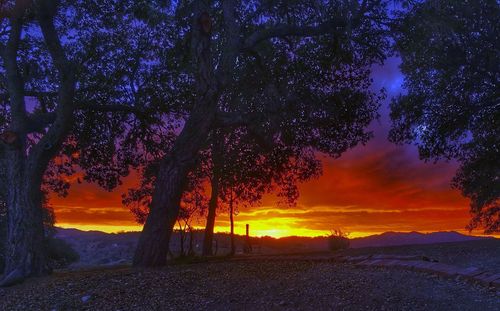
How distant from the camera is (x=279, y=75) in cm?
1588

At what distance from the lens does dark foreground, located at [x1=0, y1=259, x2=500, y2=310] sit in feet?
24.6

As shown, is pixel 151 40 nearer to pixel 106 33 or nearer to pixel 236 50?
pixel 106 33

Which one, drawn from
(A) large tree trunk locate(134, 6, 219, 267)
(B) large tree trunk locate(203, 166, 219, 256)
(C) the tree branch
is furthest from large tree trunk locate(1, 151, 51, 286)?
(B) large tree trunk locate(203, 166, 219, 256)

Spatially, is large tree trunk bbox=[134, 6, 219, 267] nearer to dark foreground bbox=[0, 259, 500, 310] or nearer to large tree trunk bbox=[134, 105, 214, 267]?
large tree trunk bbox=[134, 105, 214, 267]

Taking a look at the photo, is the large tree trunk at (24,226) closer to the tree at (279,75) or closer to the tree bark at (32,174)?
the tree bark at (32,174)

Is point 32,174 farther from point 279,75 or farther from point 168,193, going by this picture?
point 279,75

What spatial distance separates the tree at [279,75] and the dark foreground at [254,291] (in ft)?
5.62

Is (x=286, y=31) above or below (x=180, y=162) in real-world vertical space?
above

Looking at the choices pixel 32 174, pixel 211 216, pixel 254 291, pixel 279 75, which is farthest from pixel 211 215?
pixel 254 291

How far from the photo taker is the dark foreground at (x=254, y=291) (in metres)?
7.48

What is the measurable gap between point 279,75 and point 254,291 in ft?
30.1

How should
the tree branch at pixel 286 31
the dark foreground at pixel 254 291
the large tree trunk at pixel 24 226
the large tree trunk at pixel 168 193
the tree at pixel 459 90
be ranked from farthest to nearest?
the tree at pixel 459 90, the tree branch at pixel 286 31, the large tree trunk at pixel 24 226, the large tree trunk at pixel 168 193, the dark foreground at pixel 254 291

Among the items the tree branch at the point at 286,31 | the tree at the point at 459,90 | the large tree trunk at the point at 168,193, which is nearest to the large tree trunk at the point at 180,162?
the large tree trunk at the point at 168,193

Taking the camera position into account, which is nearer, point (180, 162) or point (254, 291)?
point (254, 291)
